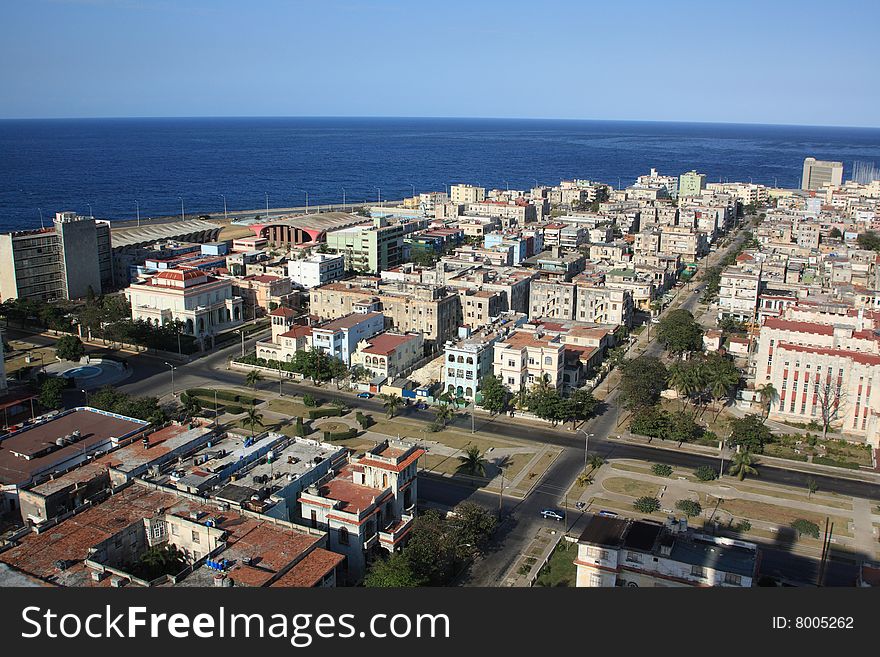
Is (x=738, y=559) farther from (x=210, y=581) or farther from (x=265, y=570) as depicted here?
(x=210, y=581)

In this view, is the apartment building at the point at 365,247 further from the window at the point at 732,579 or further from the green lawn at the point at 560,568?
the window at the point at 732,579

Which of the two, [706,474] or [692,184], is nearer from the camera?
[706,474]

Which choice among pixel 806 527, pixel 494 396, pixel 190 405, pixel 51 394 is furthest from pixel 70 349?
pixel 806 527

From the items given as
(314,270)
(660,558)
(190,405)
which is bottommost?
(190,405)

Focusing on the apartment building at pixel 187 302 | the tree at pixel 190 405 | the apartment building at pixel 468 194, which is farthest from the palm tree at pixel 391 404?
the apartment building at pixel 468 194

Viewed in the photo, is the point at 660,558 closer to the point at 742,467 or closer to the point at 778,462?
the point at 742,467

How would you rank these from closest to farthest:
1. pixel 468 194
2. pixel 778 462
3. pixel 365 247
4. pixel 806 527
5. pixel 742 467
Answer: pixel 806 527
pixel 742 467
pixel 778 462
pixel 365 247
pixel 468 194

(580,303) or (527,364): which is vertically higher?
(580,303)
